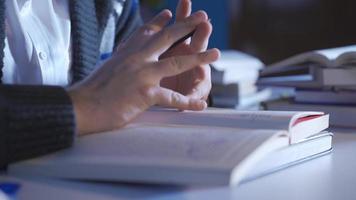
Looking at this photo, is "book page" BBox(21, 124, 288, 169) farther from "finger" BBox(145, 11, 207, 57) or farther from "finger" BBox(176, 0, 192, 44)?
"finger" BBox(176, 0, 192, 44)

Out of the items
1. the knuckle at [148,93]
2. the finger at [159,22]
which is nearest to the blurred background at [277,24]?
the finger at [159,22]

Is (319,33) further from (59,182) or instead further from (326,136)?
(59,182)

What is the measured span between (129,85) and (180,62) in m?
0.07

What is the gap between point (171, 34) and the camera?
29.8 inches

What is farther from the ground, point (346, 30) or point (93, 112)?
point (346, 30)

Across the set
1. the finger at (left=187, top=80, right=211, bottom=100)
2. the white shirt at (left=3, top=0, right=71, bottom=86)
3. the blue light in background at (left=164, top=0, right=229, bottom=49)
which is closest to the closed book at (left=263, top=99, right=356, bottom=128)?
the finger at (left=187, top=80, right=211, bottom=100)

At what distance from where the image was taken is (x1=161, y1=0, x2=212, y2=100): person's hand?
89 centimetres

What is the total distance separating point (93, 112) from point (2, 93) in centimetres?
10

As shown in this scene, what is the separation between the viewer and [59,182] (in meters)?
0.59

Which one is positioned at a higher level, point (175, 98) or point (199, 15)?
point (199, 15)

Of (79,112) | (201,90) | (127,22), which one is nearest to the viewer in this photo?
(79,112)

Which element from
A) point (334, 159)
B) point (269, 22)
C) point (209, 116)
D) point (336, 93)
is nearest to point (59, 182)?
point (209, 116)

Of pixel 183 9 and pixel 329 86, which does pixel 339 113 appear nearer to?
pixel 329 86

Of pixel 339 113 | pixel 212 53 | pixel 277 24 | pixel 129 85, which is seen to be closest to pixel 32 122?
pixel 129 85
